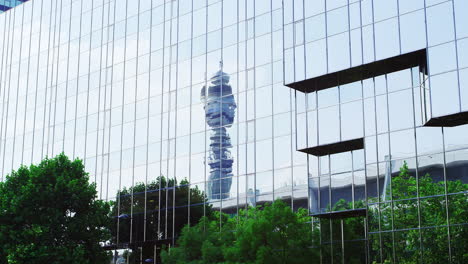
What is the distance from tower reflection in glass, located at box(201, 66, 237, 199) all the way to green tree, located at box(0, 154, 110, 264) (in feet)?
24.6

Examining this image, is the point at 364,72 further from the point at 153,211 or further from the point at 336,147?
the point at 153,211

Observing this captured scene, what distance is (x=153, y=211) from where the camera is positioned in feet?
160

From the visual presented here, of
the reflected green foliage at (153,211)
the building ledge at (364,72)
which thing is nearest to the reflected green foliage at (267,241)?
the reflected green foliage at (153,211)

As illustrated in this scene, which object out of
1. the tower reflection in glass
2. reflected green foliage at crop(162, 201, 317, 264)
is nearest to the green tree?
reflected green foliage at crop(162, 201, 317, 264)

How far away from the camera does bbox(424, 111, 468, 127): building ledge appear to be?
33534 mm

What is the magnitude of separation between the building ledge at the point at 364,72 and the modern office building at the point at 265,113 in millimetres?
86

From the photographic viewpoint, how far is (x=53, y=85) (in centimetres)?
5994

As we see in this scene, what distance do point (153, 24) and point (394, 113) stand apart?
22223 millimetres

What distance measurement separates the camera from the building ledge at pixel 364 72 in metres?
36.0

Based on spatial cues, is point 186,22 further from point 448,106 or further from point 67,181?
point 448,106

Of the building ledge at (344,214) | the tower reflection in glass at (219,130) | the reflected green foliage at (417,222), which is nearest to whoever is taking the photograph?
the reflected green foliage at (417,222)

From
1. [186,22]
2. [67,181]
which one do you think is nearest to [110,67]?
[186,22]

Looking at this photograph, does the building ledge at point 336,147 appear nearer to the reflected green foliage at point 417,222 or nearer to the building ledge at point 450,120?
the reflected green foliage at point 417,222

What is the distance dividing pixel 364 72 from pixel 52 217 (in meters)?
20.4
